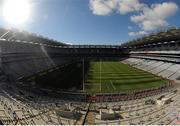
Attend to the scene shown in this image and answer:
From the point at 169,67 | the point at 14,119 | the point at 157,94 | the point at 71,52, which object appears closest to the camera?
the point at 14,119

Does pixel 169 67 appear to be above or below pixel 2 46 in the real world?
below

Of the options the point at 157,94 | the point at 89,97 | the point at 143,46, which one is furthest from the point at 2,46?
the point at 143,46

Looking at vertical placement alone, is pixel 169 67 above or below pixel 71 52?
below

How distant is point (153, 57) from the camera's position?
301 ft

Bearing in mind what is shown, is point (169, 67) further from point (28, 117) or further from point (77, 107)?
point (28, 117)

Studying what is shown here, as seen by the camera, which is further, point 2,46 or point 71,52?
point 71,52

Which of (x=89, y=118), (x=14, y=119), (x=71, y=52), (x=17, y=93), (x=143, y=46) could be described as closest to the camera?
(x=14, y=119)

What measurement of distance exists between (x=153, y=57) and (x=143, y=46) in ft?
104

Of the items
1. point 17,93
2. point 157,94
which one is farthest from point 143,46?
point 17,93

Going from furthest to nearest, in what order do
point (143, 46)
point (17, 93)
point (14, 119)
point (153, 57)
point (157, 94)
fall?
1. point (143, 46)
2. point (153, 57)
3. point (157, 94)
4. point (17, 93)
5. point (14, 119)

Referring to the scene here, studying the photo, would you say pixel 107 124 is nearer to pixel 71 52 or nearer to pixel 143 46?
pixel 143 46

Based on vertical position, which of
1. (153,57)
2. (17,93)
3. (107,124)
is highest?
(153,57)

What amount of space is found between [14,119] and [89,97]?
1495 cm

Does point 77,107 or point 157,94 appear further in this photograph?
point 157,94
